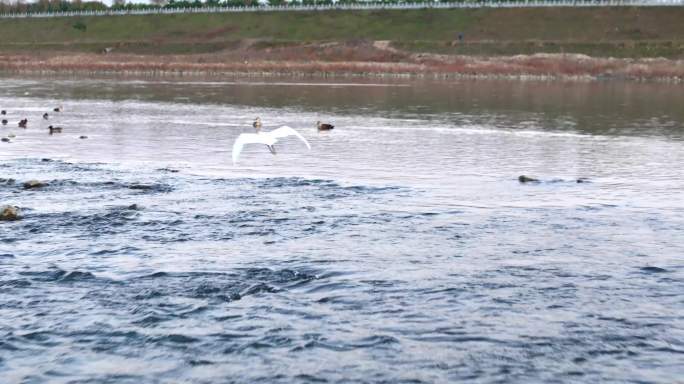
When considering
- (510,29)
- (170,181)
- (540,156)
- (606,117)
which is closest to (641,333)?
(170,181)

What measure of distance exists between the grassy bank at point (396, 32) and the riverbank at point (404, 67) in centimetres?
620

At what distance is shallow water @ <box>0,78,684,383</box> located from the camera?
40.8ft

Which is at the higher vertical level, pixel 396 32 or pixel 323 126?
pixel 396 32

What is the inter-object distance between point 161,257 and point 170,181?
9.25 meters

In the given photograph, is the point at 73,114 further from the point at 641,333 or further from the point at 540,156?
the point at 641,333

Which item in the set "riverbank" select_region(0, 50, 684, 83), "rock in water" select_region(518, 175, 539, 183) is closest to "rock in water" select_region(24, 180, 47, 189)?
"rock in water" select_region(518, 175, 539, 183)

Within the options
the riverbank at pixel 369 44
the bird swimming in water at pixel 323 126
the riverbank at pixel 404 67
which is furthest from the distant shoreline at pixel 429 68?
the bird swimming in water at pixel 323 126

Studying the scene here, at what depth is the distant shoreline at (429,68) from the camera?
301 ft

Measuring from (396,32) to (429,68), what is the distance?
34618 mm

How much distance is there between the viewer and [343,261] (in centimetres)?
1725

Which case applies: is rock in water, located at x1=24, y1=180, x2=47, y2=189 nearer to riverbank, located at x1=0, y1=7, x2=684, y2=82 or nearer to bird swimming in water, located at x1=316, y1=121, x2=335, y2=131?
bird swimming in water, located at x1=316, y1=121, x2=335, y2=131

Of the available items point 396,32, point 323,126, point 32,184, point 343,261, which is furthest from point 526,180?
point 396,32

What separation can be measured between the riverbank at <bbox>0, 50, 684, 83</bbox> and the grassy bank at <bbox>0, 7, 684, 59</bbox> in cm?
620

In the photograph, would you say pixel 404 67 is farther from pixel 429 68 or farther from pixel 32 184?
pixel 32 184
